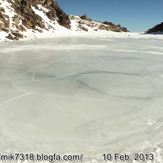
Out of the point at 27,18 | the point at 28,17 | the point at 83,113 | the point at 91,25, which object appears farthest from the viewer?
the point at 91,25

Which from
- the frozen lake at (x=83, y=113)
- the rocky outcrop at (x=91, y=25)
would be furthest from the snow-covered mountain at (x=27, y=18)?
the frozen lake at (x=83, y=113)

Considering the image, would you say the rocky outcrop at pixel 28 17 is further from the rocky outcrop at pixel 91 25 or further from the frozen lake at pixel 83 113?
the frozen lake at pixel 83 113

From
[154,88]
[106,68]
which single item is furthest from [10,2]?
[154,88]

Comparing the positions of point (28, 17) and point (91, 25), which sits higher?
point (91, 25)

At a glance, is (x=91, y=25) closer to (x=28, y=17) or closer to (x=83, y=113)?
(x=28, y=17)

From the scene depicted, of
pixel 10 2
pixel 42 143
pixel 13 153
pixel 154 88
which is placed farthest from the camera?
pixel 10 2

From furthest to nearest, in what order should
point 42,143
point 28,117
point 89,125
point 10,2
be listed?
point 10,2 < point 28,117 < point 89,125 < point 42,143

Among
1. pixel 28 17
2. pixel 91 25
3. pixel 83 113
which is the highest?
pixel 91 25

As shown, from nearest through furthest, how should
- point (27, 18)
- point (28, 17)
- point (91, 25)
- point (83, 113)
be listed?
Answer: 1. point (83, 113)
2. point (27, 18)
3. point (28, 17)
4. point (91, 25)

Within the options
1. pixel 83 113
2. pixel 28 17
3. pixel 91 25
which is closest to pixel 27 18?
pixel 28 17

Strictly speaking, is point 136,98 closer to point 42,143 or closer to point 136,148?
point 136,148

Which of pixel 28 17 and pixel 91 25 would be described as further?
pixel 91 25
